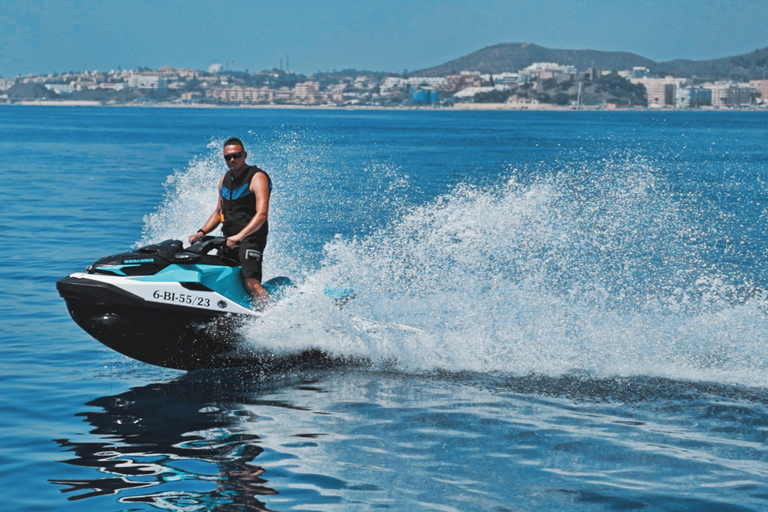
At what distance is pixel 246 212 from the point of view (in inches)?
331

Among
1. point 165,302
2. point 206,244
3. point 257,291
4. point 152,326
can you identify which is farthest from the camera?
point 257,291

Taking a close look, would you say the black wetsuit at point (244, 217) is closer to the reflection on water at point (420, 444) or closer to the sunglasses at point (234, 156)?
the sunglasses at point (234, 156)

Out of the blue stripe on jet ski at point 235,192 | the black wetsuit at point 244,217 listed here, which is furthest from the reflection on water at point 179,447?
the blue stripe on jet ski at point 235,192

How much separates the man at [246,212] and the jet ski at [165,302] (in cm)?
14

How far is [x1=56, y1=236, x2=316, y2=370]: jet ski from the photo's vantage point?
7.93 meters

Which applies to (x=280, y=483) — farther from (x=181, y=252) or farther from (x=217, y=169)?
(x=217, y=169)

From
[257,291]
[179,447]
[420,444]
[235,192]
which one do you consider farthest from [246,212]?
[420,444]

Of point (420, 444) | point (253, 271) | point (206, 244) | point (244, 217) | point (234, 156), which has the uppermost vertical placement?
point (234, 156)

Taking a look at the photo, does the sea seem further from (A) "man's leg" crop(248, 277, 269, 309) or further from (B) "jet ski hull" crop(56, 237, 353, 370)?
(B) "jet ski hull" crop(56, 237, 353, 370)

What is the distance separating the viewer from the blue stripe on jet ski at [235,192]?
8.35 meters

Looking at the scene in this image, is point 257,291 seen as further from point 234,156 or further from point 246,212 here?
point 234,156

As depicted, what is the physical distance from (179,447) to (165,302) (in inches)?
65.3

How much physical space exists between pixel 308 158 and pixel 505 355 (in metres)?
32.6

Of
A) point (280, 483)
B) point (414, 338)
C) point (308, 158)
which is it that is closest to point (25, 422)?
point (280, 483)
